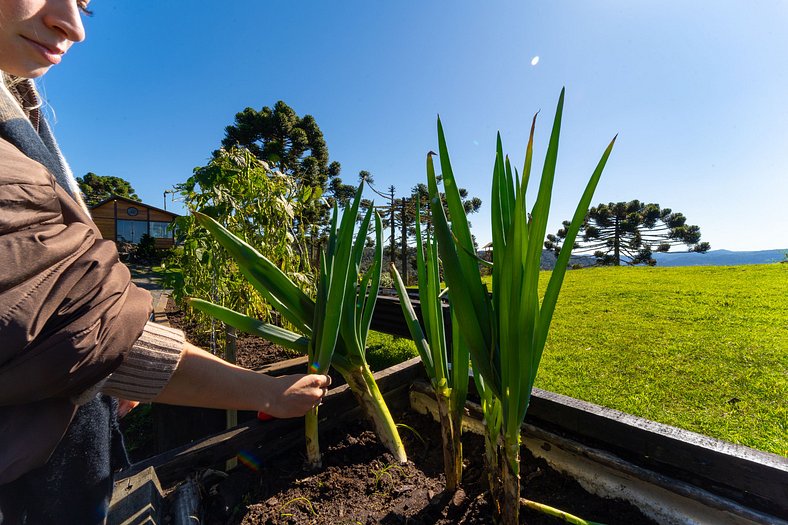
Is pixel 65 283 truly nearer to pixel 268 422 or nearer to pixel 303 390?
pixel 303 390

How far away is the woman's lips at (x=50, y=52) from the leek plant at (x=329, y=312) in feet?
0.98

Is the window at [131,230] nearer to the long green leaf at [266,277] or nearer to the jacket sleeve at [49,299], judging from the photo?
the long green leaf at [266,277]

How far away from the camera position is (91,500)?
591 mm

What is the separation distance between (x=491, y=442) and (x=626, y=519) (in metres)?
0.29

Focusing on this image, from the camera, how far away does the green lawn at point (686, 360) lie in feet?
5.01

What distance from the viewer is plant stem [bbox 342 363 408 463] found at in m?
0.74

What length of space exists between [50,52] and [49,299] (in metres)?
0.41

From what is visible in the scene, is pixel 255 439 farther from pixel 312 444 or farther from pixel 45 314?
pixel 45 314

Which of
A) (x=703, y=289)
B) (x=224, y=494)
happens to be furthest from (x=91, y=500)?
(x=703, y=289)

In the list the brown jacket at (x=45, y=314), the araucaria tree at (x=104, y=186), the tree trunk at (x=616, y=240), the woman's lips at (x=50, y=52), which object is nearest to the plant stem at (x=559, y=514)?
the brown jacket at (x=45, y=314)

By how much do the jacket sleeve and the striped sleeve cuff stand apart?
0.28 ft

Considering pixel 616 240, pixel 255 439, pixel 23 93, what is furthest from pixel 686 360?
pixel 616 240

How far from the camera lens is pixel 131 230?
22234mm

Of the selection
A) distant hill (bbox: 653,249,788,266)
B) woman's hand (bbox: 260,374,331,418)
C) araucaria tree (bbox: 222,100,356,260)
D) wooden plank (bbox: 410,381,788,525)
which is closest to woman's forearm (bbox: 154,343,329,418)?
woman's hand (bbox: 260,374,331,418)
